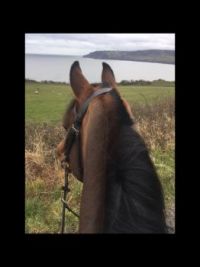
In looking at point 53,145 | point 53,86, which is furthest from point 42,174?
point 53,86

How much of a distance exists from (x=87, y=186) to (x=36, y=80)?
0.78 metres

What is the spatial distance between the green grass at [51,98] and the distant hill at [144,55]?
16 centimetres

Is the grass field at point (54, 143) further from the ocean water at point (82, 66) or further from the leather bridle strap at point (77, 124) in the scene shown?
the leather bridle strap at point (77, 124)

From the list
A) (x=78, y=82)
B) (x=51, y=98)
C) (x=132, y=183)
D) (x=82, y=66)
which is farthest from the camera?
(x=51, y=98)

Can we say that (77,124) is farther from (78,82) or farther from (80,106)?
(78,82)

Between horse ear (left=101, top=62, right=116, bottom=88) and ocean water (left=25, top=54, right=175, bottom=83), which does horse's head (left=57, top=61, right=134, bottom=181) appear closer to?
horse ear (left=101, top=62, right=116, bottom=88)

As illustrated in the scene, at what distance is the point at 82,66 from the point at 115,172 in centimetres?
66

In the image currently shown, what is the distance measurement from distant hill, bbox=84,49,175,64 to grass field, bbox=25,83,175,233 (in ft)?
0.53

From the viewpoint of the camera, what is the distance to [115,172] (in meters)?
2.18

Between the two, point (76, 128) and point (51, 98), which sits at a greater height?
point (51, 98)

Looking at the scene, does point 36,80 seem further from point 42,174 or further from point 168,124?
point 168,124

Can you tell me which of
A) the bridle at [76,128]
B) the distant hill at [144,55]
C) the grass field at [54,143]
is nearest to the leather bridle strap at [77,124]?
the bridle at [76,128]

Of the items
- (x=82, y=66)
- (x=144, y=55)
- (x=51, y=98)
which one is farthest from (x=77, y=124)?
(x=144, y=55)

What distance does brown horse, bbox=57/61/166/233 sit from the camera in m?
2.15
